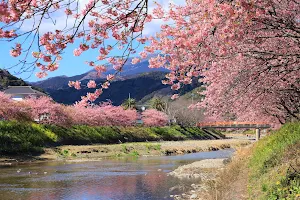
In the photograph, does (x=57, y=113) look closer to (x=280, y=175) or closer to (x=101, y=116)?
(x=101, y=116)

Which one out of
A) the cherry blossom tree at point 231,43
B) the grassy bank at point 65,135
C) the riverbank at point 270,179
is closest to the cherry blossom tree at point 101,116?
the grassy bank at point 65,135

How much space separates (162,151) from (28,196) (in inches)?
990

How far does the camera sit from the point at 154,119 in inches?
3014

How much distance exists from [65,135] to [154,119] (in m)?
34.7

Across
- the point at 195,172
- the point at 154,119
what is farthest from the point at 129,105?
the point at 195,172

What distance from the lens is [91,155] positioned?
119 ft

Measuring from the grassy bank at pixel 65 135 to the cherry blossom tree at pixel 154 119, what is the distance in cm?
737

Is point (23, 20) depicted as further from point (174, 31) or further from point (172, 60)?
point (172, 60)

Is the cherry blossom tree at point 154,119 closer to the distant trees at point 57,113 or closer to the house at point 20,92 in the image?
the distant trees at point 57,113

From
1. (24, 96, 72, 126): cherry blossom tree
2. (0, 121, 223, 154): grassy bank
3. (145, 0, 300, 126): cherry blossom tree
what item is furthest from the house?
(145, 0, 300, 126): cherry blossom tree

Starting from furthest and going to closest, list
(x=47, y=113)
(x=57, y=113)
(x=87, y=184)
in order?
(x=57, y=113) → (x=47, y=113) → (x=87, y=184)

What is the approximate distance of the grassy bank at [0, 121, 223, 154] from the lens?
33.8m

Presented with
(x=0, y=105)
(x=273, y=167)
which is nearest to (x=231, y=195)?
A: (x=273, y=167)

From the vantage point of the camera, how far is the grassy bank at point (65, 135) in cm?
3375
